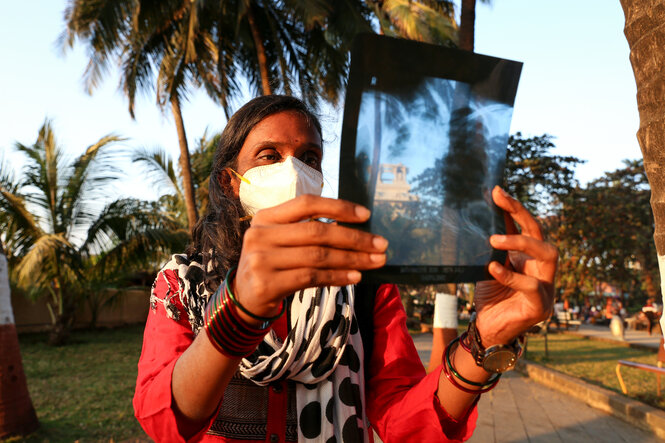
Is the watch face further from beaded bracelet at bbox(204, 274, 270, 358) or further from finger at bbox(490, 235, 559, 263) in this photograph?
beaded bracelet at bbox(204, 274, 270, 358)

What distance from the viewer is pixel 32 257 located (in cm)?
1013

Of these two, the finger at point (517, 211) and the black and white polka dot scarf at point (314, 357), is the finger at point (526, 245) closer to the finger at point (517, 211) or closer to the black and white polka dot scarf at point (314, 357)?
the finger at point (517, 211)

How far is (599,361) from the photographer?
1046 cm

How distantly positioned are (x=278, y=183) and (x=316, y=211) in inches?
20.8

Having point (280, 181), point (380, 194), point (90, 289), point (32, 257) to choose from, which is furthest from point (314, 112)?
point (90, 289)

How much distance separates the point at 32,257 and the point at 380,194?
11170 mm

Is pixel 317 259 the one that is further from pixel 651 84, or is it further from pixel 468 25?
pixel 468 25

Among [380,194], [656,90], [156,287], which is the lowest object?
[156,287]

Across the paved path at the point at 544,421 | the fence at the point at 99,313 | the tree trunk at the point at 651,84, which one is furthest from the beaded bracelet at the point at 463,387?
the fence at the point at 99,313

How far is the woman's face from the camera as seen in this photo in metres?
1.58

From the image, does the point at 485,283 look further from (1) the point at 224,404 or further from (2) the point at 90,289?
(2) the point at 90,289

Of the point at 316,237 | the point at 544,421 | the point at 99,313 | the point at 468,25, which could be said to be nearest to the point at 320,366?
the point at 316,237

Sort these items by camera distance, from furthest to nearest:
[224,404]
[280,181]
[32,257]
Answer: [32,257], [224,404], [280,181]

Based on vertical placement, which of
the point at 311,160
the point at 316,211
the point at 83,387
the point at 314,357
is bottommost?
the point at 83,387
